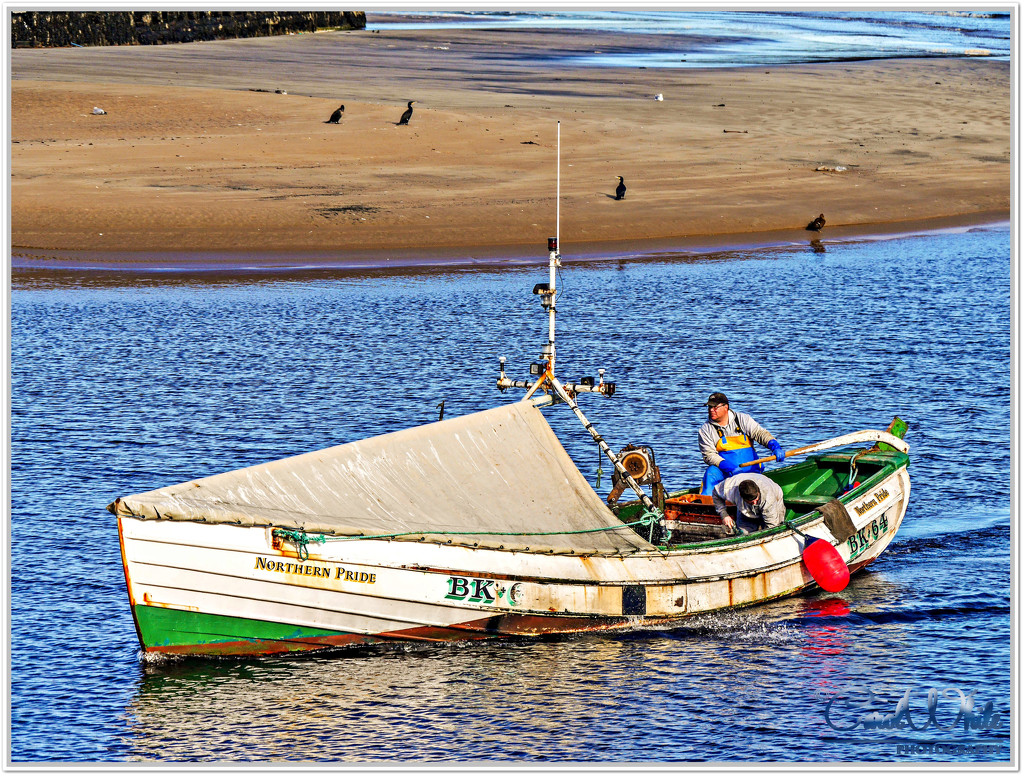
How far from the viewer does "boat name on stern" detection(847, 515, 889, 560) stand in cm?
1714

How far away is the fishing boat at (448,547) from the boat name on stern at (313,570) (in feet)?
0.05

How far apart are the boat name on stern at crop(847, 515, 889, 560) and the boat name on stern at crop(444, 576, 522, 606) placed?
185 inches

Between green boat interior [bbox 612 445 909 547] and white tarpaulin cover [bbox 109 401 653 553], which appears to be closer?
white tarpaulin cover [bbox 109 401 653 553]

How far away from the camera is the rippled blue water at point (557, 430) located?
1312 cm

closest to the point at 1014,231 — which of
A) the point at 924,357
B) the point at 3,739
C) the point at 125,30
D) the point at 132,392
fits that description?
the point at 924,357

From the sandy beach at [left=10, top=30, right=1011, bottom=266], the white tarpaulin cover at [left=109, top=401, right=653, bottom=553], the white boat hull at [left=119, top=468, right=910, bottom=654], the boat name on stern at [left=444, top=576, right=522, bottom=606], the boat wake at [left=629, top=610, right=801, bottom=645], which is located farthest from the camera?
the sandy beach at [left=10, top=30, right=1011, bottom=266]

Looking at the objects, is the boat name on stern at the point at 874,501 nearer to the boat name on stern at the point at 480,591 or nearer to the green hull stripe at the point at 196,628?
the boat name on stern at the point at 480,591

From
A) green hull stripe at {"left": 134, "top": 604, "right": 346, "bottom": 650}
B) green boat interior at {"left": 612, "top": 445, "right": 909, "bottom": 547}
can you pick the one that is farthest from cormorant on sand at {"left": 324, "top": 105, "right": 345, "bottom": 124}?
green hull stripe at {"left": 134, "top": 604, "right": 346, "bottom": 650}

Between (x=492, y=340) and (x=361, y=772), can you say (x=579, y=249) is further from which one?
(x=361, y=772)

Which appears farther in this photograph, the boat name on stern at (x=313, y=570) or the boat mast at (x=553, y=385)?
the boat mast at (x=553, y=385)

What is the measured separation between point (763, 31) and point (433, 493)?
8574cm

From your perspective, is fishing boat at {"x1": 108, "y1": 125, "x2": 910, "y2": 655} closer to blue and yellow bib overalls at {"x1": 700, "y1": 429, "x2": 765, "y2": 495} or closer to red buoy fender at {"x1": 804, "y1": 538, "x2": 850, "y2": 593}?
red buoy fender at {"x1": 804, "y1": 538, "x2": 850, "y2": 593}

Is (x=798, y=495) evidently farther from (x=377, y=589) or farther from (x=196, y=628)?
(x=196, y=628)

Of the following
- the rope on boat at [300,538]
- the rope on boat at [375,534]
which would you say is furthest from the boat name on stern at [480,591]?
the rope on boat at [300,538]
